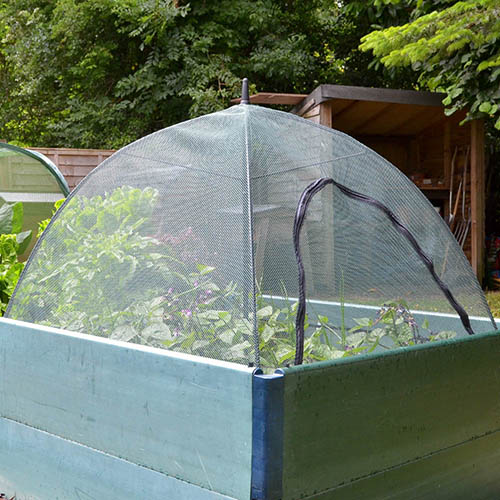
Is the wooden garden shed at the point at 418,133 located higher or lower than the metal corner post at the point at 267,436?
higher

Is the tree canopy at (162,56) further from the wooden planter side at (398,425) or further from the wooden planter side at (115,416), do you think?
the wooden planter side at (115,416)

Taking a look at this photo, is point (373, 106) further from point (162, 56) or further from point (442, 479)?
point (442, 479)

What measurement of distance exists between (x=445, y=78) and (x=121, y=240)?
6.57m

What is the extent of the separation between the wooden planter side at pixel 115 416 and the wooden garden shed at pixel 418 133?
18.6 feet

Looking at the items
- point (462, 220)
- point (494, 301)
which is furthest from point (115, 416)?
point (462, 220)

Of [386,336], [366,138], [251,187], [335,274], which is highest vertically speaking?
[366,138]

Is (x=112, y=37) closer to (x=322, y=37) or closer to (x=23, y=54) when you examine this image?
(x=23, y=54)

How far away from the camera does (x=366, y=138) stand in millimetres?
10562

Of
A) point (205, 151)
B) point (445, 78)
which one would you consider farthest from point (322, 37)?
point (205, 151)

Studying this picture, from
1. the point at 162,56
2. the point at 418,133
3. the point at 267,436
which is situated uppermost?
the point at 162,56

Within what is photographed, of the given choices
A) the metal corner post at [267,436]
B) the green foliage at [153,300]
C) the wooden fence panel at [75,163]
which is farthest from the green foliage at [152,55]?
the metal corner post at [267,436]

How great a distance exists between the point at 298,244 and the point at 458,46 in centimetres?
448

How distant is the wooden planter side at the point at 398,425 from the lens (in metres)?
1.67

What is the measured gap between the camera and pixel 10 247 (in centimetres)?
368
